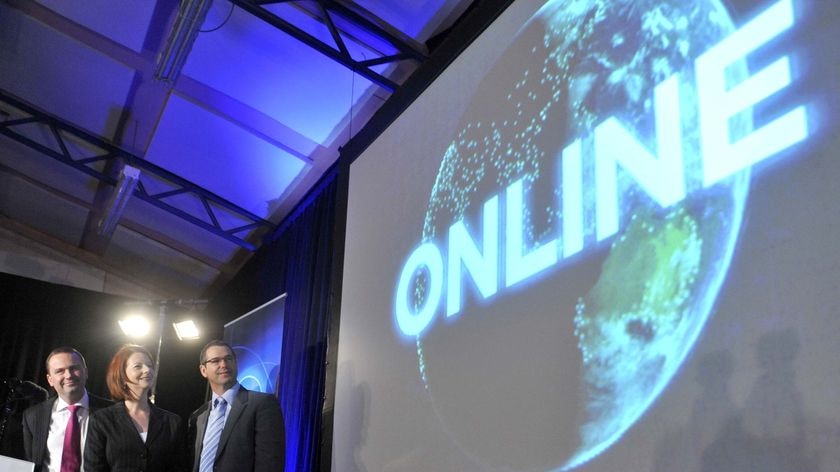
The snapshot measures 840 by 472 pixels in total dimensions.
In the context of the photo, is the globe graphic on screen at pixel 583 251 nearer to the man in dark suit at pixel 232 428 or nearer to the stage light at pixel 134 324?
the man in dark suit at pixel 232 428

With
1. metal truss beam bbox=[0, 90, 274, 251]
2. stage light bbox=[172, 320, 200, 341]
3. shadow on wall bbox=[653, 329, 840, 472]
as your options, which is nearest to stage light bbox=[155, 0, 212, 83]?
metal truss beam bbox=[0, 90, 274, 251]

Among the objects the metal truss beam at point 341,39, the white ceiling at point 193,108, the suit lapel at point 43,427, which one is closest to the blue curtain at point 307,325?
the white ceiling at point 193,108

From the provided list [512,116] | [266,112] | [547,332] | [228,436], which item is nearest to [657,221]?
[547,332]

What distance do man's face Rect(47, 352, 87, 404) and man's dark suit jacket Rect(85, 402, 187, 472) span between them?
0.62 ft

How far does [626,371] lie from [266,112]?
3.64 m

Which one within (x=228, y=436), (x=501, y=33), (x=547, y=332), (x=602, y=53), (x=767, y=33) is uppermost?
(x=501, y=33)

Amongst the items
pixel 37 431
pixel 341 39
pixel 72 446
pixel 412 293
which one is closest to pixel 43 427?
pixel 37 431

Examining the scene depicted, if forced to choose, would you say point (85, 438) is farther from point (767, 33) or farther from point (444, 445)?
point (767, 33)

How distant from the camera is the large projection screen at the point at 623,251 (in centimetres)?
163

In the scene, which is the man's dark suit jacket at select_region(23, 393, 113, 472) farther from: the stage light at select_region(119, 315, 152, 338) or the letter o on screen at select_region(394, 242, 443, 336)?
the stage light at select_region(119, 315, 152, 338)

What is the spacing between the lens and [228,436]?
9.98 feet

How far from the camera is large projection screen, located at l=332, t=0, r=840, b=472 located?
64.0 inches

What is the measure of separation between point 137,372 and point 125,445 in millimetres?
265

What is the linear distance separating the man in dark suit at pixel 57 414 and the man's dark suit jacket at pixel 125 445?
13 cm
